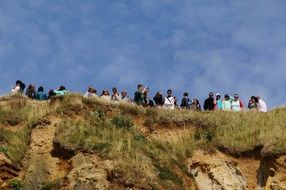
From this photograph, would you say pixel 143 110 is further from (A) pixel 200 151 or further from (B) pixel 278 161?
A: (B) pixel 278 161

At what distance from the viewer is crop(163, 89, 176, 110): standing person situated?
37369mm

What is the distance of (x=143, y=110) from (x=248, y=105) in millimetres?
6057

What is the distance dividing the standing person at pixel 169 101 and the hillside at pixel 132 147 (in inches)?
66.0

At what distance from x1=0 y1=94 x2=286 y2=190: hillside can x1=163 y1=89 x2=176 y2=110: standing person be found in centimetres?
168

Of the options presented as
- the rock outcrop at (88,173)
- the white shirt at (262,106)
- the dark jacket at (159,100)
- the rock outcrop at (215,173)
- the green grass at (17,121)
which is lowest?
the rock outcrop at (88,173)

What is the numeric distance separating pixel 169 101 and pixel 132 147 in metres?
8.56

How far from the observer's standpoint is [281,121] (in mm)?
33344

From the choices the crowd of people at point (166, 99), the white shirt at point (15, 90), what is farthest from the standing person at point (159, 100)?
the white shirt at point (15, 90)

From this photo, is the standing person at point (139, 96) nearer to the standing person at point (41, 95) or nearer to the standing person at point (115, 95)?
the standing person at point (115, 95)

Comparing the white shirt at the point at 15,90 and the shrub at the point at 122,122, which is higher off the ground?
the white shirt at the point at 15,90

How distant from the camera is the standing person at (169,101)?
1471 inches

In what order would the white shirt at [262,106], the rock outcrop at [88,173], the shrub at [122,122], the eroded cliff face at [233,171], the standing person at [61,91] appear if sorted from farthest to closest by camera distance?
the white shirt at [262,106]
the standing person at [61,91]
the shrub at [122,122]
the eroded cliff face at [233,171]
the rock outcrop at [88,173]

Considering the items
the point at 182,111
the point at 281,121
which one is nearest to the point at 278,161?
the point at 281,121

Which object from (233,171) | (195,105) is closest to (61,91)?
(195,105)
